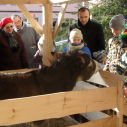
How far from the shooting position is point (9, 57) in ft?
14.6

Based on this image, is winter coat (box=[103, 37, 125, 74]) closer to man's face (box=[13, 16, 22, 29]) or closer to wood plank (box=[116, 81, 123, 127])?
wood plank (box=[116, 81, 123, 127])

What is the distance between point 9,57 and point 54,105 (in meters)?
2.86

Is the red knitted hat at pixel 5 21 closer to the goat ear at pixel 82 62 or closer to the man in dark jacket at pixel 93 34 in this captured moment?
the man in dark jacket at pixel 93 34

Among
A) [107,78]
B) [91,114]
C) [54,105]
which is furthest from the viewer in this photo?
[91,114]

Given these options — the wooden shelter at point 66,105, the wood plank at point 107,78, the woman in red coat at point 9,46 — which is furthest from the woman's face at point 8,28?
the wooden shelter at point 66,105

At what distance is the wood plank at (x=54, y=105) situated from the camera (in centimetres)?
172

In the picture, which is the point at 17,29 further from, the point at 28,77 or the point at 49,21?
the point at 28,77

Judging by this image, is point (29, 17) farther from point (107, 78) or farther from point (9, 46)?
point (107, 78)

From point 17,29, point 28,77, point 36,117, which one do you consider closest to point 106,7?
point 17,29

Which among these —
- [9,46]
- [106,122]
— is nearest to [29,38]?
[9,46]

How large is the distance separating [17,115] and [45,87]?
114cm

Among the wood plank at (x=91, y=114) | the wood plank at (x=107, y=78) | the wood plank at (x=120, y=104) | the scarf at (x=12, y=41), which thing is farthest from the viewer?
the scarf at (x=12, y=41)

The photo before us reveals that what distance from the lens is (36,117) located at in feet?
6.08

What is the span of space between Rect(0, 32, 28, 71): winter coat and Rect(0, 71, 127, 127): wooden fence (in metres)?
2.74
